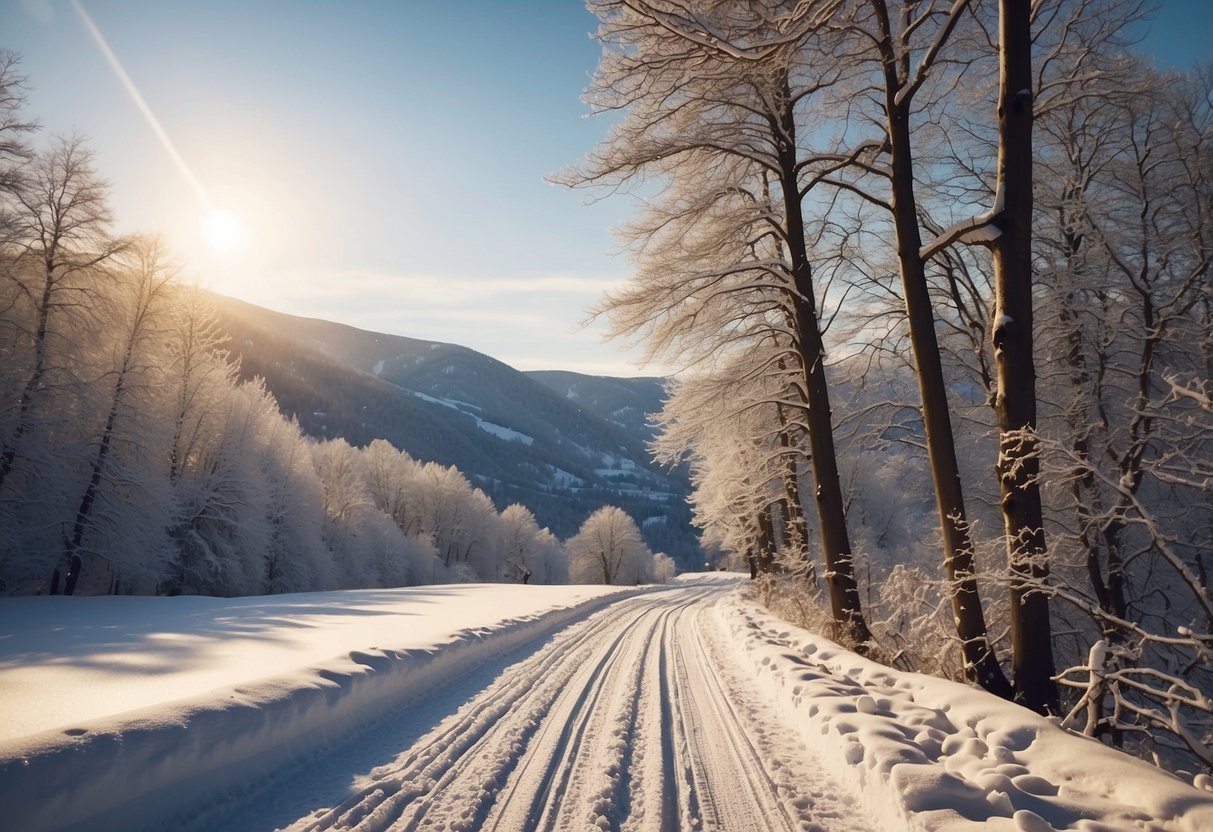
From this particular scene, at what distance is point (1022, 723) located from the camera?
3795mm

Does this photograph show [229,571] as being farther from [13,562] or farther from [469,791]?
[469,791]

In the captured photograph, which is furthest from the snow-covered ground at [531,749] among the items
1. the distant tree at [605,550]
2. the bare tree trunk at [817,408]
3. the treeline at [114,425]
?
the distant tree at [605,550]

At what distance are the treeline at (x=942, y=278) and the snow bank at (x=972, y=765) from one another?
1005mm

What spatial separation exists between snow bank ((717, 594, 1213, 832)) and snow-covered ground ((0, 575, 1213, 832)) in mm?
15

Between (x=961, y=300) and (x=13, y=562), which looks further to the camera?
(x=13, y=562)

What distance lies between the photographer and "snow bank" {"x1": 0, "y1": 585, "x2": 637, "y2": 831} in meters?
3.06

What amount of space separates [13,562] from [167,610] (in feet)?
22.9

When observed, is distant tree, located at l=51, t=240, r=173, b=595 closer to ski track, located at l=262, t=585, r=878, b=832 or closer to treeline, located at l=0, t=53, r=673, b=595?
treeline, located at l=0, t=53, r=673, b=595

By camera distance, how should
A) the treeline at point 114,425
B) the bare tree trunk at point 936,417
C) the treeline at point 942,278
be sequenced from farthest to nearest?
the treeline at point 114,425
the treeline at point 942,278
the bare tree trunk at point 936,417

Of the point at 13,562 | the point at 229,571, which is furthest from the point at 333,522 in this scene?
the point at 13,562

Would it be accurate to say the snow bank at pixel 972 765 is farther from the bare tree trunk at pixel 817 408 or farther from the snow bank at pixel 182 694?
the snow bank at pixel 182 694

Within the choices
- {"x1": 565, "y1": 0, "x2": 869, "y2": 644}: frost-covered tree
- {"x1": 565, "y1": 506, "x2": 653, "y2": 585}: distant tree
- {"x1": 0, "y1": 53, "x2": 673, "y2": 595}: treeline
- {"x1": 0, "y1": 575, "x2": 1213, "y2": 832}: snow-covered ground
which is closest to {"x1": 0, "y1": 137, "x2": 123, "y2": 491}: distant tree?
{"x1": 0, "y1": 53, "x2": 673, "y2": 595}: treeline

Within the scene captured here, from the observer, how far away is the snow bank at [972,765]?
2.77 meters

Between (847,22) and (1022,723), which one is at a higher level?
(847,22)
